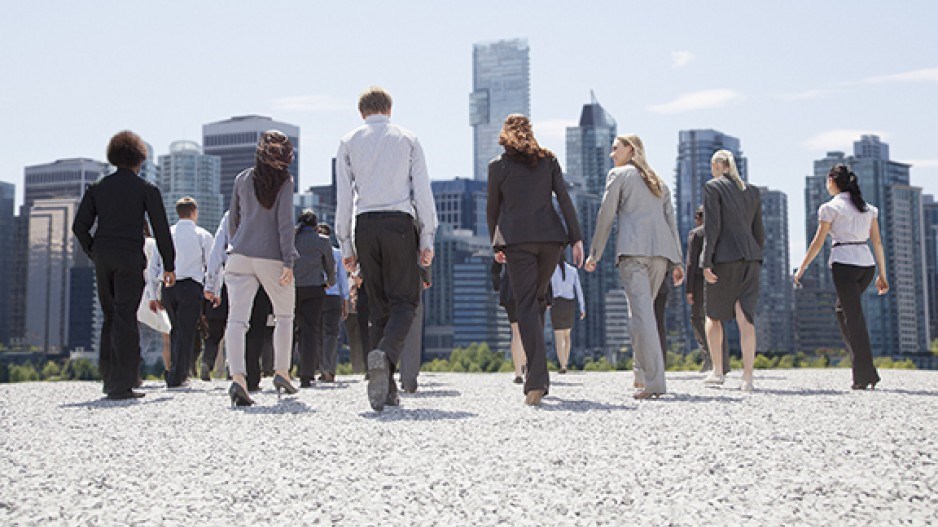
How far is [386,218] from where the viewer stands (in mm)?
7254

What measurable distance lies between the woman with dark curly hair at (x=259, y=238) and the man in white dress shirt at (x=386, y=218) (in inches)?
33.3

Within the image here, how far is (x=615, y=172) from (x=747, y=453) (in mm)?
4086

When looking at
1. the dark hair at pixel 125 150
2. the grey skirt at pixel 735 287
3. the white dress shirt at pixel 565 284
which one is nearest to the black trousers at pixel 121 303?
the dark hair at pixel 125 150

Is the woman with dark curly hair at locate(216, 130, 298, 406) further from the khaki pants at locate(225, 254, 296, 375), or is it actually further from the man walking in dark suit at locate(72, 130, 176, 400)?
the man walking in dark suit at locate(72, 130, 176, 400)

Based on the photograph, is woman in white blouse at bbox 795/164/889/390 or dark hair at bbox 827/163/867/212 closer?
woman in white blouse at bbox 795/164/889/390

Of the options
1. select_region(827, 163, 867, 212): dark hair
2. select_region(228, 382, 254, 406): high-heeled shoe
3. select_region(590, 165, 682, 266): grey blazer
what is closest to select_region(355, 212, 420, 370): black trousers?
select_region(228, 382, 254, 406): high-heeled shoe

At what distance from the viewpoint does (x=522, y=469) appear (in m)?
4.58

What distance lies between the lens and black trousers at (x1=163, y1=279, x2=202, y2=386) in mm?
10711

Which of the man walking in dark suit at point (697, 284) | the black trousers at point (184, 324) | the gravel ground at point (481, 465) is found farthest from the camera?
the man walking in dark suit at point (697, 284)

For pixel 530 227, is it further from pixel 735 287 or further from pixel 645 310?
pixel 735 287

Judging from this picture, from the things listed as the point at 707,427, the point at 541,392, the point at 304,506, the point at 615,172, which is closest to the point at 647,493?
the point at 304,506

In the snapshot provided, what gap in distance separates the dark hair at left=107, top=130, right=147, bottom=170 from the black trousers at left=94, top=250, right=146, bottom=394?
0.87 meters

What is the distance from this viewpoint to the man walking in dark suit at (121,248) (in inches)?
343

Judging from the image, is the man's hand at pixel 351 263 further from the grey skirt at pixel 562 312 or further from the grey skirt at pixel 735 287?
the grey skirt at pixel 562 312
